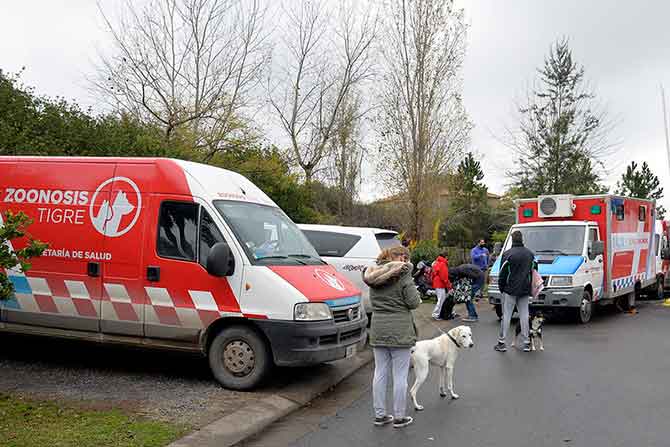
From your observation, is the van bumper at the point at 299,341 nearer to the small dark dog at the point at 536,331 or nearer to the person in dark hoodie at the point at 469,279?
the small dark dog at the point at 536,331

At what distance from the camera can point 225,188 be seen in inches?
317

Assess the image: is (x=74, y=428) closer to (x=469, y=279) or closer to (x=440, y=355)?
(x=440, y=355)

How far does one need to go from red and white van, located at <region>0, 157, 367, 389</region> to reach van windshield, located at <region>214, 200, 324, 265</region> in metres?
0.02

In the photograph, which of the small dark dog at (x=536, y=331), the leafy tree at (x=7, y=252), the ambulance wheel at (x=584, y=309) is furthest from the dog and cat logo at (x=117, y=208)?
the ambulance wheel at (x=584, y=309)

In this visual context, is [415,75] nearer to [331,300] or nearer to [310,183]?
[310,183]

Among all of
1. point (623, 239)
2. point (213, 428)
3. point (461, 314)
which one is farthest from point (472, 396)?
point (623, 239)

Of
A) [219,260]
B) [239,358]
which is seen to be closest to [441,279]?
[239,358]

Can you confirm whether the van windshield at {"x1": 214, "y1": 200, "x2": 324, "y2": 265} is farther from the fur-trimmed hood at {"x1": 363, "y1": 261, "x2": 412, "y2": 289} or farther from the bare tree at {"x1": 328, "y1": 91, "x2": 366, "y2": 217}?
the bare tree at {"x1": 328, "y1": 91, "x2": 366, "y2": 217}

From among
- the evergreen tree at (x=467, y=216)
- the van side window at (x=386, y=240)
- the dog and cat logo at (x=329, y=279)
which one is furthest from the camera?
the evergreen tree at (x=467, y=216)

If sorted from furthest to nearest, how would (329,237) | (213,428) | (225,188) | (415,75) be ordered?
(415,75), (329,237), (225,188), (213,428)

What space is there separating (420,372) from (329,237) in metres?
5.01

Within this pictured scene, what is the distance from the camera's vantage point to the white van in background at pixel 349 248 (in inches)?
433

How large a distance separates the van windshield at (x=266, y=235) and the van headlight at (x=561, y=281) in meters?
6.58

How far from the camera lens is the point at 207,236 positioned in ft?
24.8
